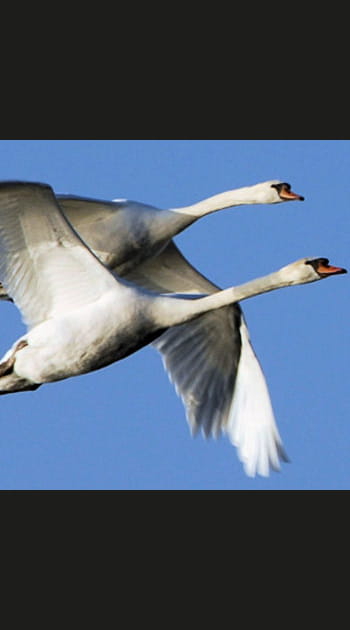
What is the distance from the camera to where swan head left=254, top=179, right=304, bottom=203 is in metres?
18.2

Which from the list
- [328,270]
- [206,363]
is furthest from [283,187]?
[328,270]

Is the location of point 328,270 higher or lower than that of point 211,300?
higher

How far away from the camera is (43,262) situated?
16.4 metres

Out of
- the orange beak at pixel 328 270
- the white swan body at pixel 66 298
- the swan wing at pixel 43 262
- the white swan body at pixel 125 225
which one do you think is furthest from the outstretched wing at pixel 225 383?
the orange beak at pixel 328 270

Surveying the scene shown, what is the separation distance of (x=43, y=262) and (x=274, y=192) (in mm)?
3003

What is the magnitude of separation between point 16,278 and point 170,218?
225 centimetres

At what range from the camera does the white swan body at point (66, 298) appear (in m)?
16.0

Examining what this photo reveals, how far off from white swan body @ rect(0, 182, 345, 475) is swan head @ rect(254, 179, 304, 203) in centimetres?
201

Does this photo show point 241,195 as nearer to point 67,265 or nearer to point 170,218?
point 170,218

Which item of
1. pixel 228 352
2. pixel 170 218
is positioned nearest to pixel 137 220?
pixel 170 218

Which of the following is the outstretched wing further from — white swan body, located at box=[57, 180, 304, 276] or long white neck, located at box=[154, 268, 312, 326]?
long white neck, located at box=[154, 268, 312, 326]

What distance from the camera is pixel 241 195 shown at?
18.7m

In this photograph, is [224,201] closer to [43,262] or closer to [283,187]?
[283,187]

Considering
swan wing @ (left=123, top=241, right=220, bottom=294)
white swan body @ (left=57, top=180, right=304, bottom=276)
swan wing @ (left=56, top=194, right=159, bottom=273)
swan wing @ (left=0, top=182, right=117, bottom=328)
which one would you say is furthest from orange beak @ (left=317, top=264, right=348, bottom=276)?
swan wing @ (left=123, top=241, right=220, bottom=294)
